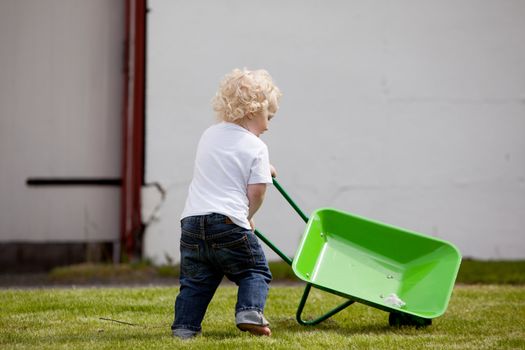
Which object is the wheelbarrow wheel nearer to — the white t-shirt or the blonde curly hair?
the white t-shirt

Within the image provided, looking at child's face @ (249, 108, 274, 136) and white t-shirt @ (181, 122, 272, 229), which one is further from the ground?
child's face @ (249, 108, 274, 136)

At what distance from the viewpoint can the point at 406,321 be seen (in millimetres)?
4578

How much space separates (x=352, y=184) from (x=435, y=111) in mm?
822

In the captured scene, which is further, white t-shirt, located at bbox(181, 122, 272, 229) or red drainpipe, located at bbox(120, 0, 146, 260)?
red drainpipe, located at bbox(120, 0, 146, 260)

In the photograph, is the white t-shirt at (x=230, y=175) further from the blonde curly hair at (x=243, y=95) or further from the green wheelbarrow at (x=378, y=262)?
the green wheelbarrow at (x=378, y=262)

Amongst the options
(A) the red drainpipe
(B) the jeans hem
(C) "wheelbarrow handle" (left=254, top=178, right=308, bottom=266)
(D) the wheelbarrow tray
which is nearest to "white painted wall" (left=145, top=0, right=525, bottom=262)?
(A) the red drainpipe

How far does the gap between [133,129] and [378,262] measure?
9.36 feet

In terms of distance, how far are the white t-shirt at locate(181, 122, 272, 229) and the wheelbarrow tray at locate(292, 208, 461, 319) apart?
1.63ft

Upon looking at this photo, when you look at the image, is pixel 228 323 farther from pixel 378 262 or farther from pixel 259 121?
pixel 259 121

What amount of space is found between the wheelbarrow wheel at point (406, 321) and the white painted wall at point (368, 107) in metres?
2.66

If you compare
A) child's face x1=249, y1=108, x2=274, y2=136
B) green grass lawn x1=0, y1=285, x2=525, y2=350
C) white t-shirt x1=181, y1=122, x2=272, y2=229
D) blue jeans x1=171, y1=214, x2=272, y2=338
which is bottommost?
green grass lawn x1=0, y1=285, x2=525, y2=350

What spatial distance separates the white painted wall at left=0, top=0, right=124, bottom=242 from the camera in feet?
24.3

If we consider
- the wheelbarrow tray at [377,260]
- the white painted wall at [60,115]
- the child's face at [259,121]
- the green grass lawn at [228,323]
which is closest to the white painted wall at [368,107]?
the white painted wall at [60,115]

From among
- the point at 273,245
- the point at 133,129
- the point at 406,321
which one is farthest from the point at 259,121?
the point at 133,129
